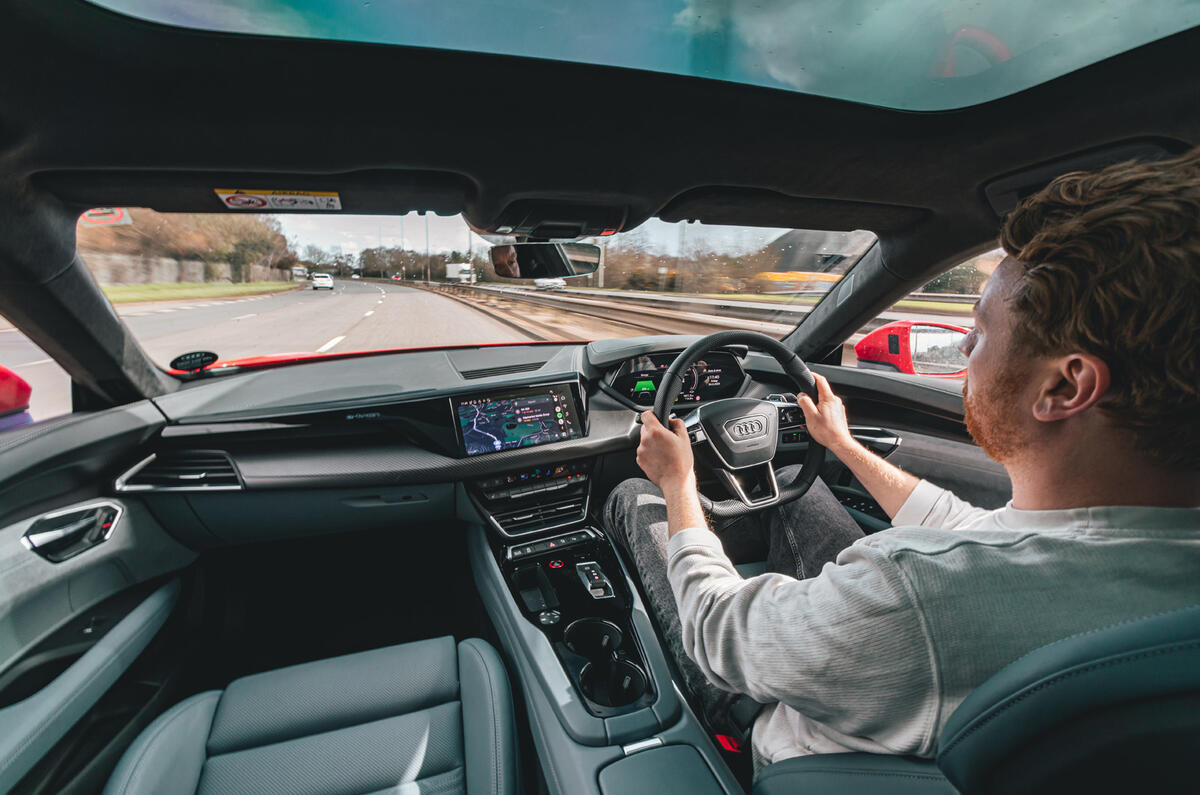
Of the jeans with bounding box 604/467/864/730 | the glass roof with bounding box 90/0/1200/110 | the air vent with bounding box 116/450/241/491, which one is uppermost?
the glass roof with bounding box 90/0/1200/110

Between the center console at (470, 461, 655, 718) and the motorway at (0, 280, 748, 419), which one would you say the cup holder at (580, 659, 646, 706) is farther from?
the motorway at (0, 280, 748, 419)

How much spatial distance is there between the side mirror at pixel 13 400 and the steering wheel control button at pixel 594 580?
216 cm

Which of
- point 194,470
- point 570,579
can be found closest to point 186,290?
point 194,470

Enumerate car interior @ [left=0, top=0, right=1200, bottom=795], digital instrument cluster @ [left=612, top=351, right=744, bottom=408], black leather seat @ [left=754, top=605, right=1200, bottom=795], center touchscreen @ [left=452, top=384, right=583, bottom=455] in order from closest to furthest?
black leather seat @ [left=754, top=605, right=1200, bottom=795], car interior @ [left=0, top=0, right=1200, bottom=795], center touchscreen @ [left=452, top=384, right=583, bottom=455], digital instrument cluster @ [left=612, top=351, right=744, bottom=408]

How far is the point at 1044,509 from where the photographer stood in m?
0.90

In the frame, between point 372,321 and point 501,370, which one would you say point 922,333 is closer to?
point 501,370

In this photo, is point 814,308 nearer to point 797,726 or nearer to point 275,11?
point 797,726

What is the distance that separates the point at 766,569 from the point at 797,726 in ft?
3.96

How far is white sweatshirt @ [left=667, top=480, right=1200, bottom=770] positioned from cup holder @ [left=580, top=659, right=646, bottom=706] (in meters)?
0.93

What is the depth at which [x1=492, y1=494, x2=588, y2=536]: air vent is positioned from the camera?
8.68ft

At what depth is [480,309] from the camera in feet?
10.3

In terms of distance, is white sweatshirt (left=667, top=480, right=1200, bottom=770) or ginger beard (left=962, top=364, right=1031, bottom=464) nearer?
white sweatshirt (left=667, top=480, right=1200, bottom=770)

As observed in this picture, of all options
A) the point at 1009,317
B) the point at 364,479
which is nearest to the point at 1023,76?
the point at 1009,317

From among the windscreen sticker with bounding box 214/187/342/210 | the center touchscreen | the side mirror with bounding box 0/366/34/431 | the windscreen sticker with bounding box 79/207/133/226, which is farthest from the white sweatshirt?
the side mirror with bounding box 0/366/34/431
